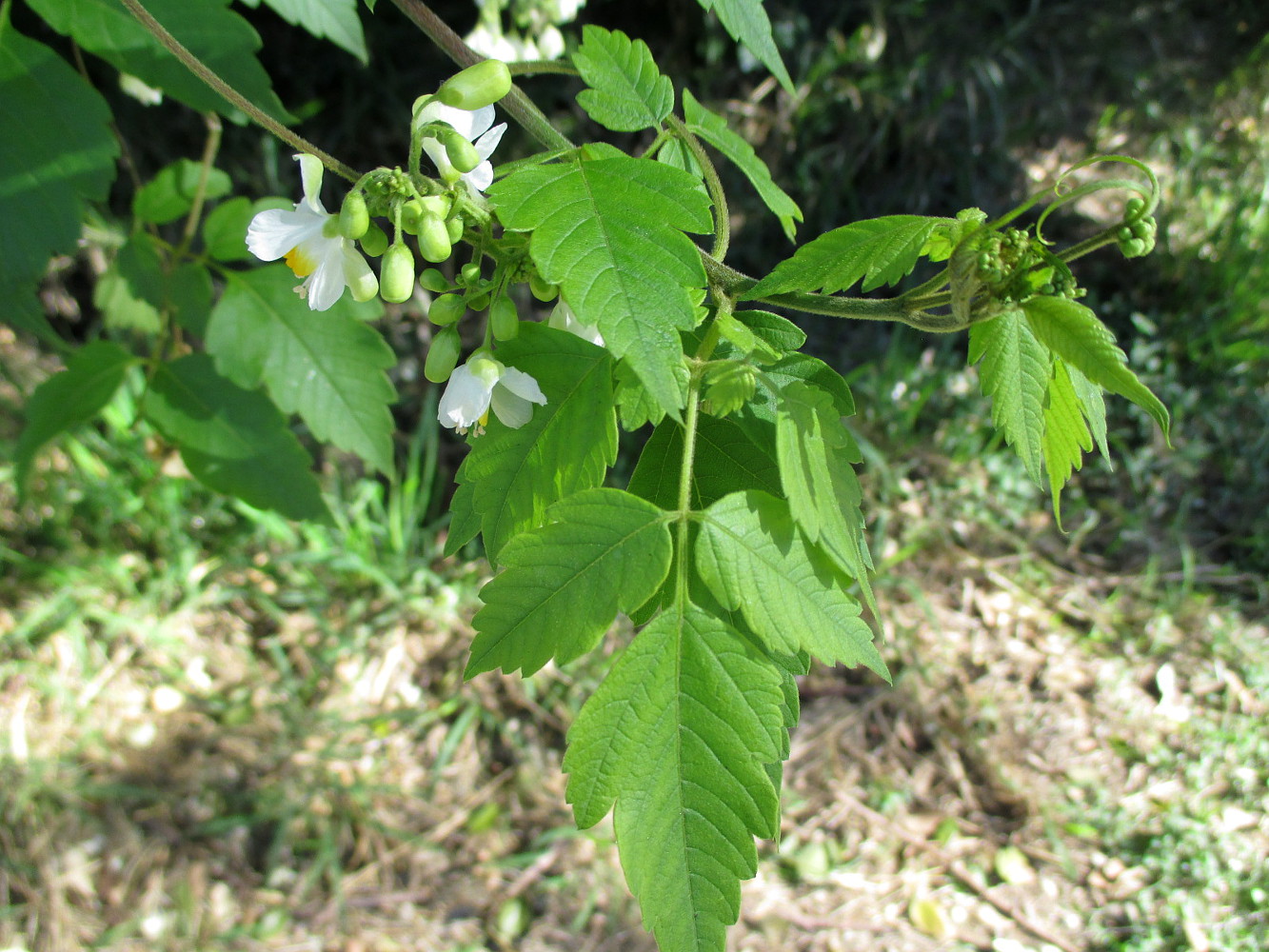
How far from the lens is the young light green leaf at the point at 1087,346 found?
27.5 inches

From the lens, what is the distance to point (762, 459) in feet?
2.97

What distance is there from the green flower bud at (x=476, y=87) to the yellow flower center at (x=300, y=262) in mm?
216

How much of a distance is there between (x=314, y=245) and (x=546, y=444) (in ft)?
1.01

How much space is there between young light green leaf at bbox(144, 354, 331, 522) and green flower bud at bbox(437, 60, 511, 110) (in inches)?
36.1

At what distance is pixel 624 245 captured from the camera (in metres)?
0.76

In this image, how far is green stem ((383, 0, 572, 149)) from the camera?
906 mm

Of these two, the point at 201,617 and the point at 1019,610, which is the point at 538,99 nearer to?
the point at 201,617

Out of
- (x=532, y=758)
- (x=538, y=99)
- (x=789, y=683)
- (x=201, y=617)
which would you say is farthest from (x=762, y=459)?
(x=201, y=617)

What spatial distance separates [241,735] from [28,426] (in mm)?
1608

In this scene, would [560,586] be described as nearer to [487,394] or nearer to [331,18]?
[487,394]

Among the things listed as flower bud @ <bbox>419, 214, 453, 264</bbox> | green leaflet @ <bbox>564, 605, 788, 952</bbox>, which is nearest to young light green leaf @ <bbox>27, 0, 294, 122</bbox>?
flower bud @ <bbox>419, 214, 453, 264</bbox>

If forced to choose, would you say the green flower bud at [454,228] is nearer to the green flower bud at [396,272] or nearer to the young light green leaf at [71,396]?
the green flower bud at [396,272]

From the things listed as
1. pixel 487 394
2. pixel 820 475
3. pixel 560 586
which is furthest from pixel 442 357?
pixel 820 475

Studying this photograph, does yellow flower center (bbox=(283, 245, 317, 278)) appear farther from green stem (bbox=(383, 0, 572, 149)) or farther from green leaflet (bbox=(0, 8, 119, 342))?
green leaflet (bbox=(0, 8, 119, 342))
